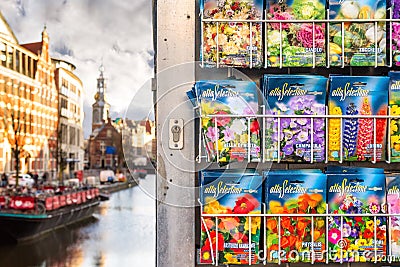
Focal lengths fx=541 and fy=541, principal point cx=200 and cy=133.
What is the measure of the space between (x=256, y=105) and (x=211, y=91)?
0.09 meters

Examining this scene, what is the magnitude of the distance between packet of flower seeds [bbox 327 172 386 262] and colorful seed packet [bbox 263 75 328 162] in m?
0.08

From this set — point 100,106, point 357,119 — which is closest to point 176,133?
point 357,119

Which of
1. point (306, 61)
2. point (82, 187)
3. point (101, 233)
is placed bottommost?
point (101, 233)

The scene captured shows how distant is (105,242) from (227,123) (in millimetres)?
3245

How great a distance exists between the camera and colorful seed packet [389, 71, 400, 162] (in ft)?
3.37

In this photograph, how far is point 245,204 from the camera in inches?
40.3

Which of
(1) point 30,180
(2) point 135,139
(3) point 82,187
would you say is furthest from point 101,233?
(2) point 135,139

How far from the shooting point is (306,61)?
3.35 ft

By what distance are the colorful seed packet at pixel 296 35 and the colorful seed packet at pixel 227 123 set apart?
0.32 feet

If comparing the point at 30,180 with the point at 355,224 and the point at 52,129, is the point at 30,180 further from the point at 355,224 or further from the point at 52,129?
the point at 355,224

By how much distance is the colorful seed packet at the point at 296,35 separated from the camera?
3.35 feet

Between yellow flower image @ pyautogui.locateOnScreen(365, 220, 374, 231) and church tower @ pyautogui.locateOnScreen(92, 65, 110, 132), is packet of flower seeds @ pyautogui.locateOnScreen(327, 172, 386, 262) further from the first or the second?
church tower @ pyautogui.locateOnScreen(92, 65, 110, 132)

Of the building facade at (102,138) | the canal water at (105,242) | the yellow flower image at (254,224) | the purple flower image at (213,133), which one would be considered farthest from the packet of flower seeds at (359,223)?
the canal water at (105,242)

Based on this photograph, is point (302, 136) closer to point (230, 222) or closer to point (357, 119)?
point (357, 119)
